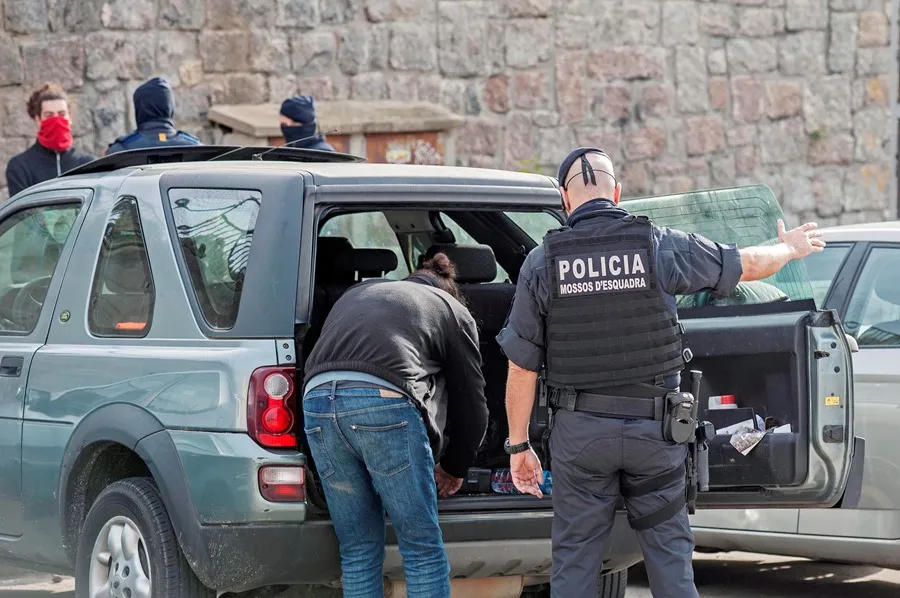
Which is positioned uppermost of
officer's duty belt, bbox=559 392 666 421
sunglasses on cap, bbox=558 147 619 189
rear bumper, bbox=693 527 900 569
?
sunglasses on cap, bbox=558 147 619 189

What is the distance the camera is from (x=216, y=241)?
4.68 meters

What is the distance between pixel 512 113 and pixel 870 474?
7.07m

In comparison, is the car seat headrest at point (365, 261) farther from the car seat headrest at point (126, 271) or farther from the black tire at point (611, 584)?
the black tire at point (611, 584)

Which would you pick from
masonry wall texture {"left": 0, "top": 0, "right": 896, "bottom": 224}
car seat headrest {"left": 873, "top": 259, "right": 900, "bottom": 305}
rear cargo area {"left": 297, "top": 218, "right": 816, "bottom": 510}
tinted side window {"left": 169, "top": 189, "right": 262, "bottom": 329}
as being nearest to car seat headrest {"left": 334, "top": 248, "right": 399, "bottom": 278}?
rear cargo area {"left": 297, "top": 218, "right": 816, "bottom": 510}

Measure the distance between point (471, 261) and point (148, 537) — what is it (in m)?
1.56

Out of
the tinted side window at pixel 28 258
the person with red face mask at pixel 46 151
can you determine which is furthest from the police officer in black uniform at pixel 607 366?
the person with red face mask at pixel 46 151

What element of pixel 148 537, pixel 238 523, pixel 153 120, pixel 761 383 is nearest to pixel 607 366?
pixel 761 383

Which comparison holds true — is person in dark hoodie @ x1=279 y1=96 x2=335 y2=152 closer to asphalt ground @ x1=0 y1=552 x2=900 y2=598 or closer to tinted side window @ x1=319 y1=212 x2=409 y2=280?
tinted side window @ x1=319 y1=212 x2=409 y2=280

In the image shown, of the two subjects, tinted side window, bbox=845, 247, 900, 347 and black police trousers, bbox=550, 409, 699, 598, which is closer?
black police trousers, bbox=550, 409, 699, 598

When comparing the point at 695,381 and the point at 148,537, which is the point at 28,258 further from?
the point at 695,381

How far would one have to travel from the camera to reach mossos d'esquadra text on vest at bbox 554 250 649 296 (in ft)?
14.6

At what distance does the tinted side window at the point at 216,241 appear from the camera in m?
4.57

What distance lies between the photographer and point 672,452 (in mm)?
4480

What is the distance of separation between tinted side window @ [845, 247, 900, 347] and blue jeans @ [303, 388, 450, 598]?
238 centimetres
